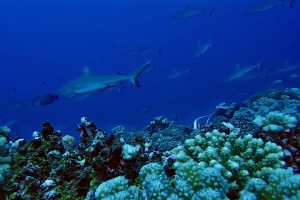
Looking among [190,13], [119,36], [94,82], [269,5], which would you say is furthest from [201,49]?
[119,36]

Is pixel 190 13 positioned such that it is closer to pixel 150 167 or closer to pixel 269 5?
pixel 269 5

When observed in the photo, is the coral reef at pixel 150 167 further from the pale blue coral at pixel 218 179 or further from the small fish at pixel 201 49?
the small fish at pixel 201 49

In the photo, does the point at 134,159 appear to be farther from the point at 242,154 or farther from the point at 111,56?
the point at 111,56

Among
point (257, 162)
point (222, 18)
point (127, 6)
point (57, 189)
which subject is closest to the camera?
point (57, 189)

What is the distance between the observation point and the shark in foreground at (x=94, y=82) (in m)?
9.70

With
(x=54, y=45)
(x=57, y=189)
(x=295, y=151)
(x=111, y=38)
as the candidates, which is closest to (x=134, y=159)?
(x=57, y=189)

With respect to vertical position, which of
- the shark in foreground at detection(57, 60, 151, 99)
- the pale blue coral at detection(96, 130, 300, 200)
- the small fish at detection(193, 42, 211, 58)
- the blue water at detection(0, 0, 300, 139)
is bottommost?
the pale blue coral at detection(96, 130, 300, 200)

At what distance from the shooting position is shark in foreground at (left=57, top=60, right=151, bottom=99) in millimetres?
9695

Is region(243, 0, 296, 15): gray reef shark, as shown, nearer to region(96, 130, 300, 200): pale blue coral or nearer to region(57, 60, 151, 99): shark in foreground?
region(57, 60, 151, 99): shark in foreground

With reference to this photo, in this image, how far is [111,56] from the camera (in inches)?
6142

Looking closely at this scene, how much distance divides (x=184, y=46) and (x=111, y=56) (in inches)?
1454

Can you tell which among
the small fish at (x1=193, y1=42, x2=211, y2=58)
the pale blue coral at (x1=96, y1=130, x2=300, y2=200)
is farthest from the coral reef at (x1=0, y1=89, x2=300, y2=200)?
the small fish at (x1=193, y1=42, x2=211, y2=58)

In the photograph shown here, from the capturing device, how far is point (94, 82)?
33.4ft

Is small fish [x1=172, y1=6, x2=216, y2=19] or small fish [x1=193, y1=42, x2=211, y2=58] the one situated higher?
small fish [x1=172, y1=6, x2=216, y2=19]
